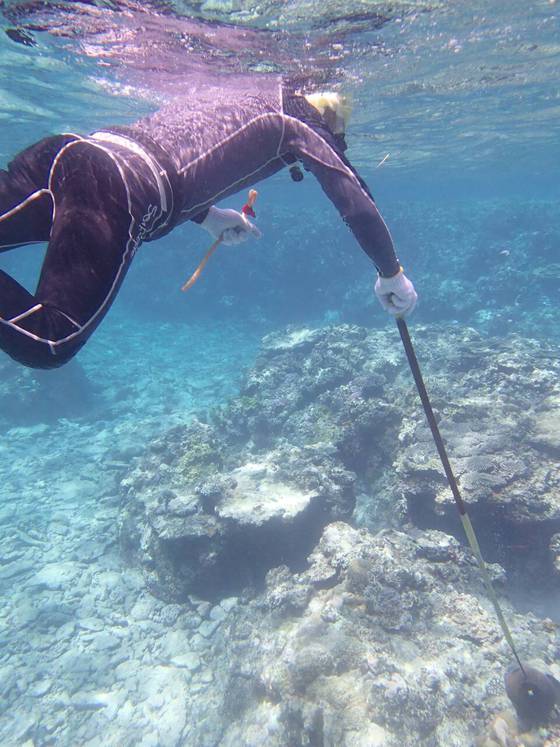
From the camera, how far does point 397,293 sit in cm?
278

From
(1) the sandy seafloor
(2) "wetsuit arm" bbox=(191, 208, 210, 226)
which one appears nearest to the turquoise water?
(1) the sandy seafloor

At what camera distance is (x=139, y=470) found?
1112cm

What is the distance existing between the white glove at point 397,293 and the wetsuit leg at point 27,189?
6.77 feet

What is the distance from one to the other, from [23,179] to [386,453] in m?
8.49

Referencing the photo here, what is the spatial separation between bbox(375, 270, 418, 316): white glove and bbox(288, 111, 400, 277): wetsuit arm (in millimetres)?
53

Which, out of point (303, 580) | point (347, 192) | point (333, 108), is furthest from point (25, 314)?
point (303, 580)

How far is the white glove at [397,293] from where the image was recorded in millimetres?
2758

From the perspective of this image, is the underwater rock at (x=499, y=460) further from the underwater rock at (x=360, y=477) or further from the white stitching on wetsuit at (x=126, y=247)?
the white stitching on wetsuit at (x=126, y=247)

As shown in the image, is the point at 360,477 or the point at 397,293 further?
the point at 360,477

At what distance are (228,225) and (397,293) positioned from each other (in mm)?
1784

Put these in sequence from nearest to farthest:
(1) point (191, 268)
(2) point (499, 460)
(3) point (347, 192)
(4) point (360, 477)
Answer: (3) point (347, 192) → (2) point (499, 460) → (4) point (360, 477) → (1) point (191, 268)

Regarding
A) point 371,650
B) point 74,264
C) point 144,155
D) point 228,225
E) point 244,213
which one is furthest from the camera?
point 371,650

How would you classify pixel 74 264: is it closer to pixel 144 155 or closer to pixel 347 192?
pixel 144 155

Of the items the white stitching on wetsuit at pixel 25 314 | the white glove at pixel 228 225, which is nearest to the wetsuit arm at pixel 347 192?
the white glove at pixel 228 225
